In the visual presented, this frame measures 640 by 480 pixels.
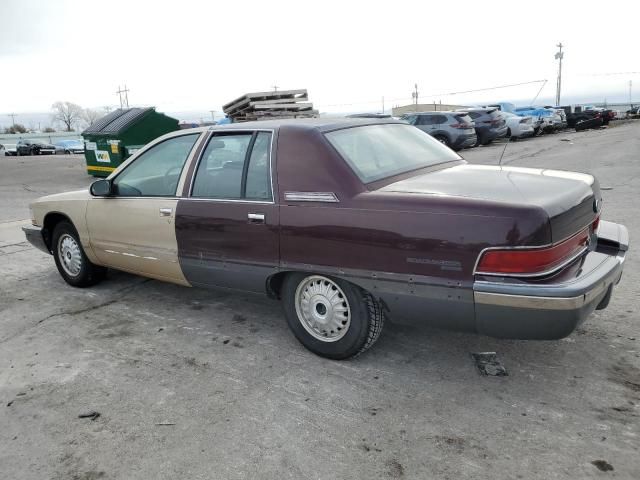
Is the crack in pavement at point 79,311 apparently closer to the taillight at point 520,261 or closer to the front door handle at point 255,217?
the front door handle at point 255,217

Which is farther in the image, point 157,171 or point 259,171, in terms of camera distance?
point 157,171

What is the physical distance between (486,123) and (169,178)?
771 inches

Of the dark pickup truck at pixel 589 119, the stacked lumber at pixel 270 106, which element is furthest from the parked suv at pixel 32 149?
the dark pickup truck at pixel 589 119

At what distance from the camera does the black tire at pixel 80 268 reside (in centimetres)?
511

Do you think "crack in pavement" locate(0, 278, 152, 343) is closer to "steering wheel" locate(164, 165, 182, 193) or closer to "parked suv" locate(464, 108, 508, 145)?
"steering wheel" locate(164, 165, 182, 193)

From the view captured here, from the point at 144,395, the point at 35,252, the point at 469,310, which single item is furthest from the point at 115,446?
the point at 35,252

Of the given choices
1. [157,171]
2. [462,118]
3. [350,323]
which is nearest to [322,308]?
[350,323]

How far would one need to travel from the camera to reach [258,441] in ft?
8.91

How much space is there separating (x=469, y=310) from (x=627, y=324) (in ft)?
5.67

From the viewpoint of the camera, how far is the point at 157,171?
4.48 meters

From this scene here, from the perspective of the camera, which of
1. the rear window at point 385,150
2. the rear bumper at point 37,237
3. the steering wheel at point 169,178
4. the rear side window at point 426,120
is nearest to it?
the rear window at point 385,150

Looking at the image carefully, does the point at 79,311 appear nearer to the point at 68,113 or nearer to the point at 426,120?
the point at 426,120

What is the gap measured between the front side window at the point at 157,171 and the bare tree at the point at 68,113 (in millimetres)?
111302

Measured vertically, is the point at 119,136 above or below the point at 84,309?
above
